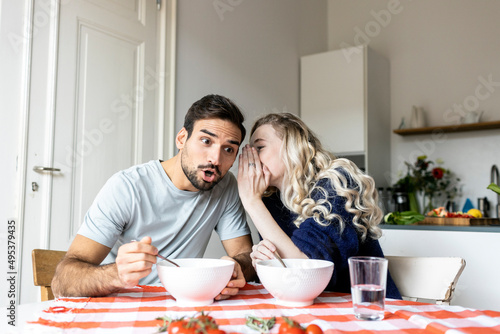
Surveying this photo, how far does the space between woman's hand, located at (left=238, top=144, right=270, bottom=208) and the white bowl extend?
0.58 metres

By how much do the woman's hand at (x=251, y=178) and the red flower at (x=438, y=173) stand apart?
2.81 meters

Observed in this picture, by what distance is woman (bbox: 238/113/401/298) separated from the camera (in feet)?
3.85

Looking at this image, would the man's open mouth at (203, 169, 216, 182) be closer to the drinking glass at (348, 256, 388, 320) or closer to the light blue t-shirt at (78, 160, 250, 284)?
the light blue t-shirt at (78, 160, 250, 284)

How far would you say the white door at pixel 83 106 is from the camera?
2.21m

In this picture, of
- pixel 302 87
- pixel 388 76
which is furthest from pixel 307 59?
pixel 388 76

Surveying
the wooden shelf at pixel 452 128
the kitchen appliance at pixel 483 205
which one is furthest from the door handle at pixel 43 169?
the kitchen appliance at pixel 483 205

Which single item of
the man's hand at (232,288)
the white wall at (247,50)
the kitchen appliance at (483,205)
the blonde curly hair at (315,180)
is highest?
the white wall at (247,50)

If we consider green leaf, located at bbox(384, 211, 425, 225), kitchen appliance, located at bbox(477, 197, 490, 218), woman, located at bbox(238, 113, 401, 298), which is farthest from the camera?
kitchen appliance, located at bbox(477, 197, 490, 218)

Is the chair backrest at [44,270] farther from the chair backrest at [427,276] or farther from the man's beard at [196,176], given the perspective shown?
the chair backrest at [427,276]

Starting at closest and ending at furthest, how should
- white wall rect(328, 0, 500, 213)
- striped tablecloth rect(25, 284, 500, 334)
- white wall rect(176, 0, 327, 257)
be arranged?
striped tablecloth rect(25, 284, 500, 334), white wall rect(176, 0, 327, 257), white wall rect(328, 0, 500, 213)

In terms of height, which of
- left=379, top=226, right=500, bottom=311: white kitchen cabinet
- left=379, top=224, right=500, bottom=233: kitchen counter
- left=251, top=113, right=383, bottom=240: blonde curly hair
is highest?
left=251, top=113, right=383, bottom=240: blonde curly hair

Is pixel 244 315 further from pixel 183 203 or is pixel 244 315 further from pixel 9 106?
pixel 9 106

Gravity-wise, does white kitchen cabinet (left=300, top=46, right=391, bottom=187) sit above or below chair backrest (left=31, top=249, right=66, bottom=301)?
above

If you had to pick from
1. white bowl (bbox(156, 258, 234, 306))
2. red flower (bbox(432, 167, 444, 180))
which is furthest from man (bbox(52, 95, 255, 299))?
red flower (bbox(432, 167, 444, 180))
